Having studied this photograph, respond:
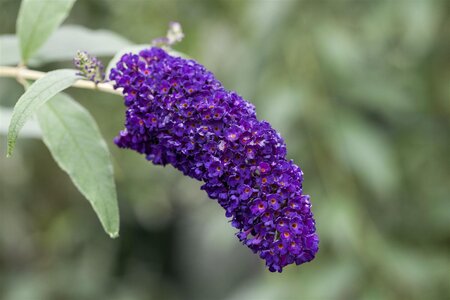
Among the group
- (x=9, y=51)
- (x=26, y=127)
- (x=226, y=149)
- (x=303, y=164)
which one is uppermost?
(x=226, y=149)

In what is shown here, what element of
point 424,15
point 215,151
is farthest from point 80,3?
point 215,151

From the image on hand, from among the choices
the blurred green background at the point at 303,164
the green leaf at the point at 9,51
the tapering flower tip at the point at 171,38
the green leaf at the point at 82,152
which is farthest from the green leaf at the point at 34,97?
the blurred green background at the point at 303,164

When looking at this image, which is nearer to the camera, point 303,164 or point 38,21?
point 38,21

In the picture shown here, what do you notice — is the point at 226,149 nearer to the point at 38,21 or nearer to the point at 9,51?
the point at 38,21

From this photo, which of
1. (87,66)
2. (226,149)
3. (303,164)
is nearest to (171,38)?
(87,66)

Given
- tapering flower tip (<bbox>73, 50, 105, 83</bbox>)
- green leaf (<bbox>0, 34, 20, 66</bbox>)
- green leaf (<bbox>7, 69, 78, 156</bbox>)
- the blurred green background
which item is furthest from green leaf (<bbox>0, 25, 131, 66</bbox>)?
the blurred green background

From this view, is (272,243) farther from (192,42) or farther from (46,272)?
(46,272)

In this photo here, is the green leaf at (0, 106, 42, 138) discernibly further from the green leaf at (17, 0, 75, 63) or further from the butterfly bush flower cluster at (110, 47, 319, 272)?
the butterfly bush flower cluster at (110, 47, 319, 272)
